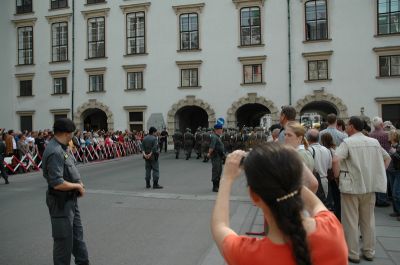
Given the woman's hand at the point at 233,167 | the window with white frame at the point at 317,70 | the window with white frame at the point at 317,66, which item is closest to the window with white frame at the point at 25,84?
the window with white frame at the point at 317,66

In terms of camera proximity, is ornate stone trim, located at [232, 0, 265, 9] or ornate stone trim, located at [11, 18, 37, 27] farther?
ornate stone trim, located at [11, 18, 37, 27]

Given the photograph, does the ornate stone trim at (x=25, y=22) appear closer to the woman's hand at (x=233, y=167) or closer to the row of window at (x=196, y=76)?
the row of window at (x=196, y=76)

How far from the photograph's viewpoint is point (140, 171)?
16578mm

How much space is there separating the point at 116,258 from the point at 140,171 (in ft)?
36.9

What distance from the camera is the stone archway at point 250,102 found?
87.6 ft

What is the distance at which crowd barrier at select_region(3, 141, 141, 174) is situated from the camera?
641 inches

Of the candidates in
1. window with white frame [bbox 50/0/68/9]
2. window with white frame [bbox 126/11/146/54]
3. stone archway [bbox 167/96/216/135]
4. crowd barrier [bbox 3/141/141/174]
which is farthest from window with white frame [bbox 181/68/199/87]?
window with white frame [bbox 50/0/68/9]

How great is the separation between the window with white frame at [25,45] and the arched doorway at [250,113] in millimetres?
18357

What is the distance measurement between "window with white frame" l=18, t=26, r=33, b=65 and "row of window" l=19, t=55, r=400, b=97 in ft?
6.01

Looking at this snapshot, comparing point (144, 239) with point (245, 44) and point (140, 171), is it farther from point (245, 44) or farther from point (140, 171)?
point (245, 44)

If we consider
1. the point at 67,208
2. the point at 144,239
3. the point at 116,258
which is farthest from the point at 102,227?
the point at 67,208

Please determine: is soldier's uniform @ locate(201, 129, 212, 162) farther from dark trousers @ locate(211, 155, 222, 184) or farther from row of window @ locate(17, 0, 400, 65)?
row of window @ locate(17, 0, 400, 65)

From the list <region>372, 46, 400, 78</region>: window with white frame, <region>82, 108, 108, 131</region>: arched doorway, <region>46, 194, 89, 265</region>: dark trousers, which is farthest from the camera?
<region>82, 108, 108, 131</region>: arched doorway

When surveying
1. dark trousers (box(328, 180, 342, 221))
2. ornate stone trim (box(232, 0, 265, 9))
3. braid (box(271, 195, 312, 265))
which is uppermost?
ornate stone trim (box(232, 0, 265, 9))
